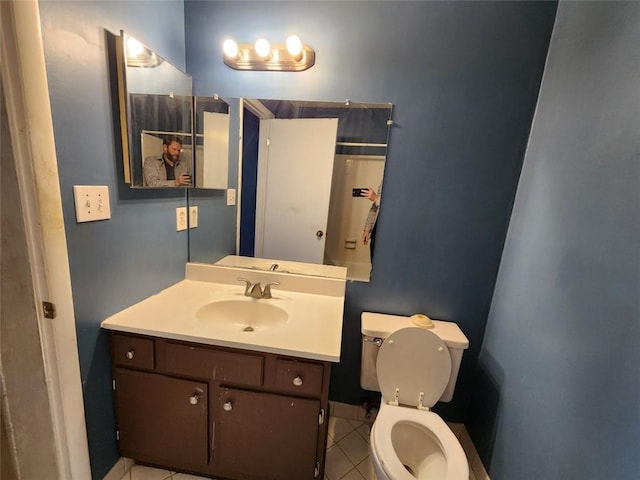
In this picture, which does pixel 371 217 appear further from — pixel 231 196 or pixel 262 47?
pixel 262 47

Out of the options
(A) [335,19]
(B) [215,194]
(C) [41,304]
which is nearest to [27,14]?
(C) [41,304]

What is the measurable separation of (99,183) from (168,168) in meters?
0.33

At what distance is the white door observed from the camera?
4.72 feet

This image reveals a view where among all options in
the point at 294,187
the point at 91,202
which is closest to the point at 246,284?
the point at 294,187

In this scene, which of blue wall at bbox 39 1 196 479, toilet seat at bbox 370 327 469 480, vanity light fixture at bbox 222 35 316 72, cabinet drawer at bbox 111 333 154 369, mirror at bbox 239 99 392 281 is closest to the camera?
blue wall at bbox 39 1 196 479

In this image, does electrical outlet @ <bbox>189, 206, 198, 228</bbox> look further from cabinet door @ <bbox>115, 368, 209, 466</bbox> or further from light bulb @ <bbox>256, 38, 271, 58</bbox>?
light bulb @ <bbox>256, 38, 271, 58</bbox>

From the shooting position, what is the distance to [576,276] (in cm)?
94

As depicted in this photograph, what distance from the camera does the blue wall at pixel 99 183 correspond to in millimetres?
840

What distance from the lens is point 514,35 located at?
1237 mm

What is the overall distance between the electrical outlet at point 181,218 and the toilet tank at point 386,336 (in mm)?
1083

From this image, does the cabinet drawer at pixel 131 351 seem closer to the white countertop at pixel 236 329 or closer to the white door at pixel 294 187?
the white countertop at pixel 236 329

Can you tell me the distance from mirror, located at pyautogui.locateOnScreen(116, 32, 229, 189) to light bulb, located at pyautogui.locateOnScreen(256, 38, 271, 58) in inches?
12.9

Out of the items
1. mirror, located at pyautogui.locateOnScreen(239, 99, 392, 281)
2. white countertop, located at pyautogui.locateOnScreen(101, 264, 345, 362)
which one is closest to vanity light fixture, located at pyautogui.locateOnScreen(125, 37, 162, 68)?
mirror, located at pyautogui.locateOnScreen(239, 99, 392, 281)

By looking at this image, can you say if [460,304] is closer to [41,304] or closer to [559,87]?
[559,87]
